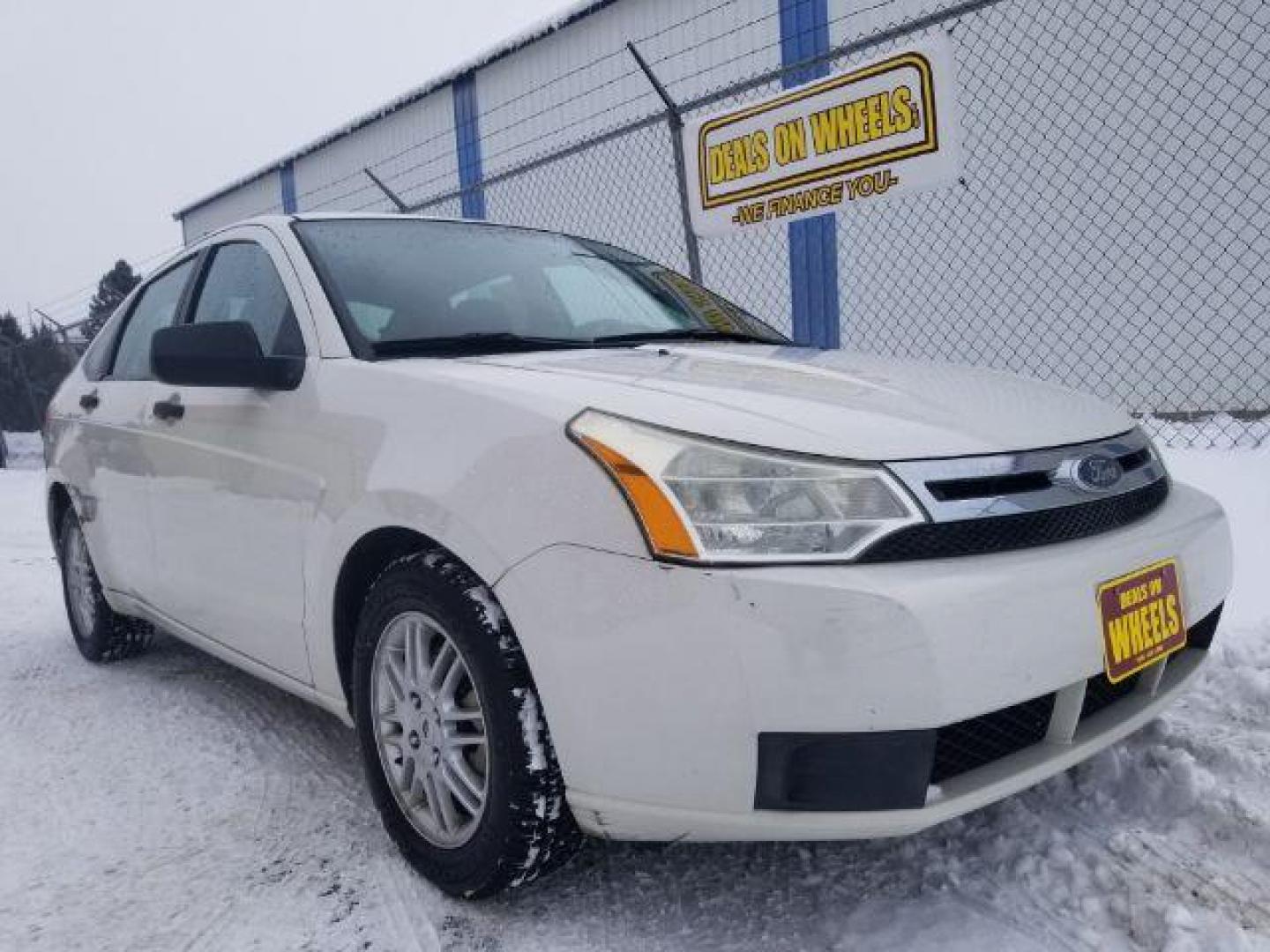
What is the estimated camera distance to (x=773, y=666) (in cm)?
142

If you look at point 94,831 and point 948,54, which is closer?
point 94,831

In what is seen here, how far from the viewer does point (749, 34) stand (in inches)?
333

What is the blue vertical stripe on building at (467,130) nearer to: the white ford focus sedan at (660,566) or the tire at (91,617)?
the tire at (91,617)

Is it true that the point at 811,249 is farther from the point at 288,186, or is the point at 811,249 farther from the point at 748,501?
the point at 288,186

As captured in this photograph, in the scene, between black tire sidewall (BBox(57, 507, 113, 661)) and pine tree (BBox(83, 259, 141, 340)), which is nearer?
black tire sidewall (BBox(57, 507, 113, 661))

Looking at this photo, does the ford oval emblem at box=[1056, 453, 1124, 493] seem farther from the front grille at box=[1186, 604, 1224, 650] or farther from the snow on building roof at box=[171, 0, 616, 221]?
the snow on building roof at box=[171, 0, 616, 221]

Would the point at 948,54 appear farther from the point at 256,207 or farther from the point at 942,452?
the point at 256,207

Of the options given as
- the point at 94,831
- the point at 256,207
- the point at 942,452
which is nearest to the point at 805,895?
the point at 942,452

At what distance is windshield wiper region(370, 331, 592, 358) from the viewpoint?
215cm

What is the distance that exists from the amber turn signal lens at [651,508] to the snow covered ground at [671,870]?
0.77 meters

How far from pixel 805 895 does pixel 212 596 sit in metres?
1.70

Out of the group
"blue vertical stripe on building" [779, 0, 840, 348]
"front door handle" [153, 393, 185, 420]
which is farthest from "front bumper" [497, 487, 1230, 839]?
"blue vertical stripe on building" [779, 0, 840, 348]

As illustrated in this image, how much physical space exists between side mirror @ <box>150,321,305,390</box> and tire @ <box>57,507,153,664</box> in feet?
5.62

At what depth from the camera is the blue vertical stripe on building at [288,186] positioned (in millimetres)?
15797
